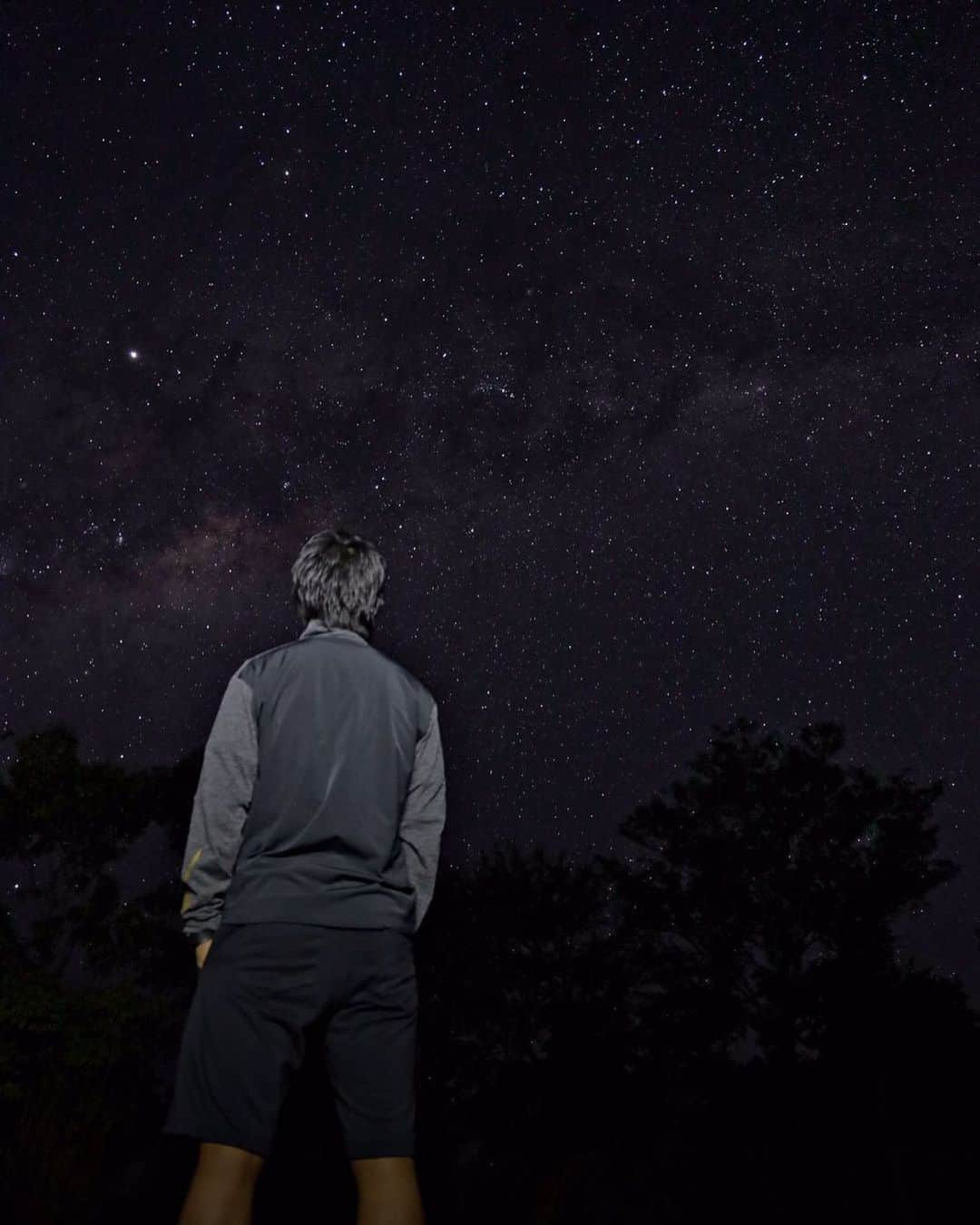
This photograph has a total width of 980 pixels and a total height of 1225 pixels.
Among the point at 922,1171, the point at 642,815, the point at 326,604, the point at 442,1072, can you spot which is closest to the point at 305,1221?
the point at 922,1171

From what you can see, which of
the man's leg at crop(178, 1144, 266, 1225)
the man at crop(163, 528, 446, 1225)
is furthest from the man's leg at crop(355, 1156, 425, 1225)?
the man's leg at crop(178, 1144, 266, 1225)

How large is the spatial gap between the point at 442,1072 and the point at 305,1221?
64.1ft

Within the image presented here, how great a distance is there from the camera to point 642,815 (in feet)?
89.4

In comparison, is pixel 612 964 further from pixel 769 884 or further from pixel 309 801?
pixel 309 801

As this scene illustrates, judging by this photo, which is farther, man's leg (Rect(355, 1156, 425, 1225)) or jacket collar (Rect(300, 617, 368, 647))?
jacket collar (Rect(300, 617, 368, 647))

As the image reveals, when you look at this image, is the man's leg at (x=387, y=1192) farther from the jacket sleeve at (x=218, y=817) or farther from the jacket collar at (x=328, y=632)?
the jacket collar at (x=328, y=632)

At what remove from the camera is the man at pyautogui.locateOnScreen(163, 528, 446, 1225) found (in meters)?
1.86

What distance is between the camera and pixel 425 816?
2.39 m

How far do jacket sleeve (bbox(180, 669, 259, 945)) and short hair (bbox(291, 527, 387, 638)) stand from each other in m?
0.35

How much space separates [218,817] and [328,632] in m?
0.56

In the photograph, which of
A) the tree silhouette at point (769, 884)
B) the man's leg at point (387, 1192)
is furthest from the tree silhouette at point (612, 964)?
the man's leg at point (387, 1192)

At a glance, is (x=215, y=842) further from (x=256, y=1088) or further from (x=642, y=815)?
(x=642, y=815)

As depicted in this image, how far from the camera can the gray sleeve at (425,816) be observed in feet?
7.64

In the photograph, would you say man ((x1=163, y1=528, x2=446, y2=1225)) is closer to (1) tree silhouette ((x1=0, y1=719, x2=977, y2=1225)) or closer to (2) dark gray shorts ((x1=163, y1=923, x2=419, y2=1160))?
(2) dark gray shorts ((x1=163, y1=923, x2=419, y2=1160))
